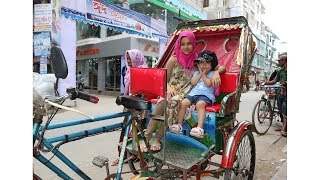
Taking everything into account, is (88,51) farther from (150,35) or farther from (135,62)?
(135,62)

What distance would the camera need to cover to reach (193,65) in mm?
3068

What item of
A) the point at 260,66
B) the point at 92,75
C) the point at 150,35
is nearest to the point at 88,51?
the point at 92,75

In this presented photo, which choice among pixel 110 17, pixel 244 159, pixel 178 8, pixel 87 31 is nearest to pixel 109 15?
pixel 110 17

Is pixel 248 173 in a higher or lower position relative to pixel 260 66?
lower

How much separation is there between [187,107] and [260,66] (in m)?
39.5

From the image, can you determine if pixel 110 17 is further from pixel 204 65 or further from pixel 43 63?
pixel 204 65

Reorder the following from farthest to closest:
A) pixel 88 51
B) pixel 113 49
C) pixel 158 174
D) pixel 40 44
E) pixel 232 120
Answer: pixel 88 51, pixel 113 49, pixel 40 44, pixel 232 120, pixel 158 174

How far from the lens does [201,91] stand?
281 centimetres

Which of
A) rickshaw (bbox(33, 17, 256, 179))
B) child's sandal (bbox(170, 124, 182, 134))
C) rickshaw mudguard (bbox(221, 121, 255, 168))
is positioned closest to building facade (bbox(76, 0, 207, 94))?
rickshaw (bbox(33, 17, 256, 179))

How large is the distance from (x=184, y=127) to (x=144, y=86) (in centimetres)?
99

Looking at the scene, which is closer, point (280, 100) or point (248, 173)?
point (248, 173)

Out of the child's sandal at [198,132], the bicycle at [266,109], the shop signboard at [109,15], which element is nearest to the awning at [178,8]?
the shop signboard at [109,15]

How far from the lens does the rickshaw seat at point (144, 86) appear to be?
180 cm

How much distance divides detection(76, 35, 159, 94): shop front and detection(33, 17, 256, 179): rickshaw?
10.3 meters
